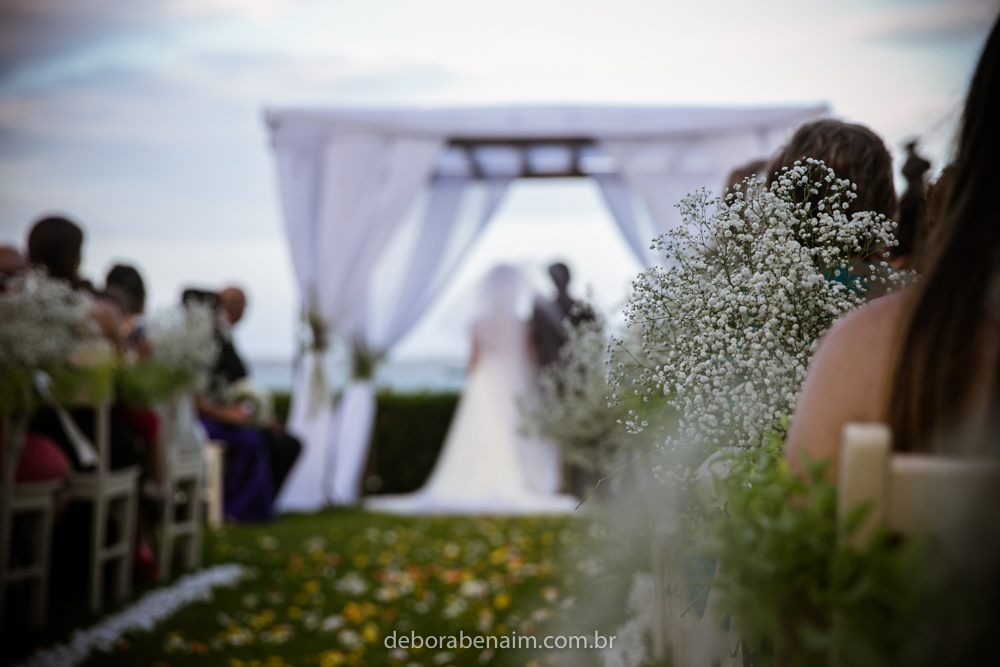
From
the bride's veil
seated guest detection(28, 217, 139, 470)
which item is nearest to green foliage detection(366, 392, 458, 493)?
the bride's veil

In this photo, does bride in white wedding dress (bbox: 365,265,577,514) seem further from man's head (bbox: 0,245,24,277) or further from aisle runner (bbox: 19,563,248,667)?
man's head (bbox: 0,245,24,277)

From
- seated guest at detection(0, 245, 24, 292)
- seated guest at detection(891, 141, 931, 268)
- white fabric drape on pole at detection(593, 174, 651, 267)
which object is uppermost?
white fabric drape on pole at detection(593, 174, 651, 267)

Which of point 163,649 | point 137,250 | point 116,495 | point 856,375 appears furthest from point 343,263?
point 856,375

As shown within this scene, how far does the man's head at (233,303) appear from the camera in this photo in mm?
7105

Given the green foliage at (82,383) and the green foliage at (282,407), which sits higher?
the green foliage at (82,383)

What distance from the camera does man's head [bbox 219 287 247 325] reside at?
280 inches

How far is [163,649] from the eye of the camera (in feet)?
11.7

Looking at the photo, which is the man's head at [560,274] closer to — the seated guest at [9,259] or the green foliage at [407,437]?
the green foliage at [407,437]

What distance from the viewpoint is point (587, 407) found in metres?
3.58

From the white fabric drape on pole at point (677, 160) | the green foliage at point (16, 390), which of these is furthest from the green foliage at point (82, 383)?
the white fabric drape on pole at point (677, 160)

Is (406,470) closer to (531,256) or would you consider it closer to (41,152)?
(531,256)

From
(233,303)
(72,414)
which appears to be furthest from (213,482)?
(72,414)

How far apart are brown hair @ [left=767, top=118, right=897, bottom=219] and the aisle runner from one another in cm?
357

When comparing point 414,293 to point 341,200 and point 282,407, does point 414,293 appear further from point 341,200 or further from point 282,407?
point 282,407
